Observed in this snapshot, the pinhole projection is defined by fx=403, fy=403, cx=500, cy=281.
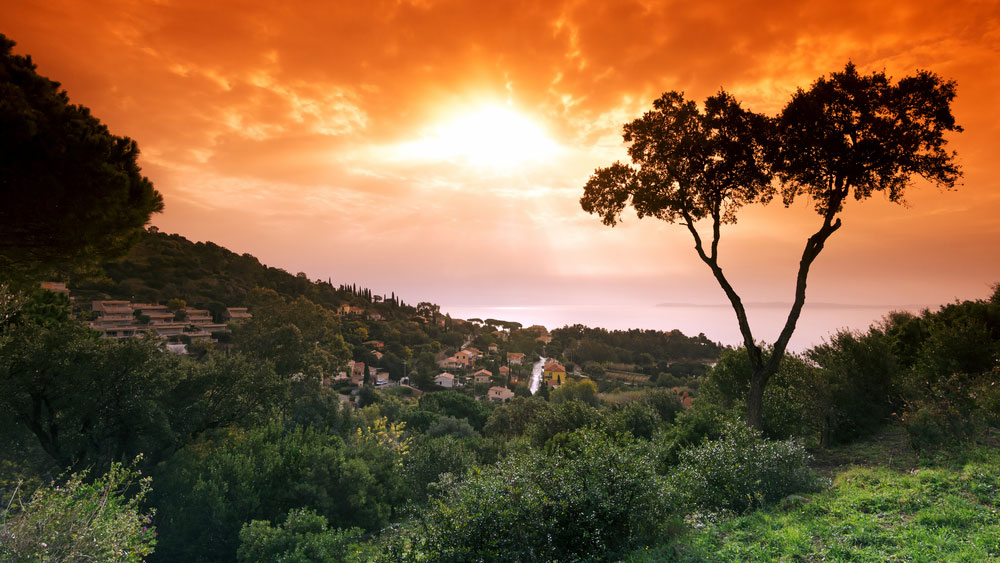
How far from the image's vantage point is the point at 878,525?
4672 millimetres

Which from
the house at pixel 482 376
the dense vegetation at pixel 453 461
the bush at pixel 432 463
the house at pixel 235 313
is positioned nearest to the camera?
the dense vegetation at pixel 453 461

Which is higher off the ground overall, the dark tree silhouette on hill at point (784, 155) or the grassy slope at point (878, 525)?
the dark tree silhouette on hill at point (784, 155)

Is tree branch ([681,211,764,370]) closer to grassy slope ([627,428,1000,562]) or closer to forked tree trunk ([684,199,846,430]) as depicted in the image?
forked tree trunk ([684,199,846,430])

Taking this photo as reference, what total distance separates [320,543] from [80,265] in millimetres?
8161


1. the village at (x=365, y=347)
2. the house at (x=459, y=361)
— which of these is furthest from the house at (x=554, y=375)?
the house at (x=459, y=361)

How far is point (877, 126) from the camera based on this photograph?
8.49m

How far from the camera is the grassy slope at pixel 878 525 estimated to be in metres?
4.08

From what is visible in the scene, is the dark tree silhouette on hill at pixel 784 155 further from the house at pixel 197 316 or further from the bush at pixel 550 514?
the house at pixel 197 316

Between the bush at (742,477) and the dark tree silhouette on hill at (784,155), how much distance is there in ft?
10.3

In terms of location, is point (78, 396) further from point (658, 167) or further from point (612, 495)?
point (658, 167)

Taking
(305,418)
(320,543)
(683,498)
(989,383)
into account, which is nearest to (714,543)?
(683,498)

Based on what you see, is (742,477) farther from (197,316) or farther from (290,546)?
(197,316)

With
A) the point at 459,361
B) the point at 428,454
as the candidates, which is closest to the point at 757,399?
the point at 428,454

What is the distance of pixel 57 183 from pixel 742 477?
12.7 meters
